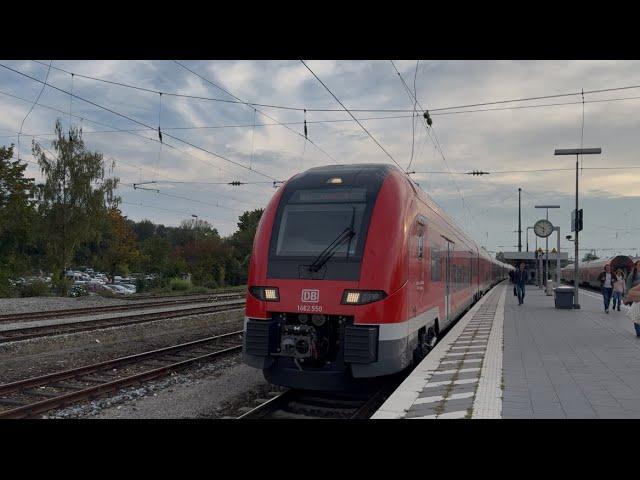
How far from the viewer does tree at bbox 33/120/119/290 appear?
39.3 metres

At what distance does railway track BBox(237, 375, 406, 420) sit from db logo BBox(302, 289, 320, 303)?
152cm

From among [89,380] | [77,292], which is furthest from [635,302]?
[77,292]

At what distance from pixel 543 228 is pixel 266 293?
70.8 feet

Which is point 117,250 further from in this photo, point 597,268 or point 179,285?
point 597,268

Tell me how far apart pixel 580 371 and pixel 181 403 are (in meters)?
5.91

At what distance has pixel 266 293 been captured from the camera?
7.84 m

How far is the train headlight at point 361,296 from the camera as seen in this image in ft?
24.1

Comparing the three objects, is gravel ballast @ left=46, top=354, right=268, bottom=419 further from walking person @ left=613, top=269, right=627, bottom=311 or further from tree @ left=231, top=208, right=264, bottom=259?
tree @ left=231, top=208, right=264, bottom=259

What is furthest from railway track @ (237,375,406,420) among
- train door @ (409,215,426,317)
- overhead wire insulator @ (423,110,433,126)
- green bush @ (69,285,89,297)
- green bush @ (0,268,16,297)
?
green bush @ (0,268,16,297)

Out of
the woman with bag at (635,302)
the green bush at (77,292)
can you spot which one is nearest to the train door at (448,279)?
the woman with bag at (635,302)
